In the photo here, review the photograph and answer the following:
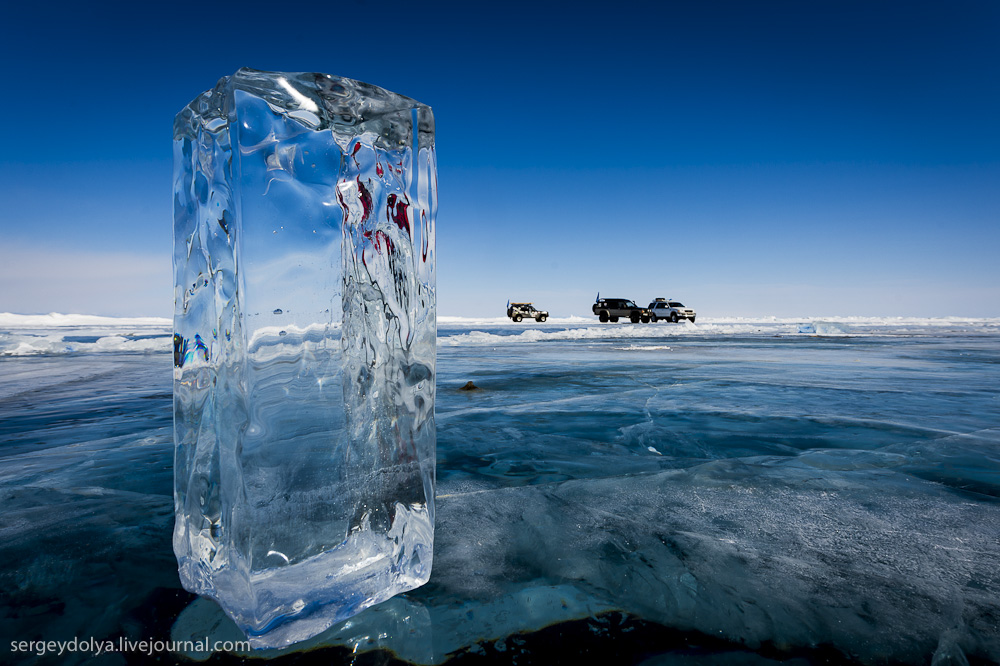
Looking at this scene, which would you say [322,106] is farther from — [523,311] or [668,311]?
[523,311]

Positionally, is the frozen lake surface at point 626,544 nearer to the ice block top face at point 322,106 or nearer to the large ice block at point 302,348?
the large ice block at point 302,348

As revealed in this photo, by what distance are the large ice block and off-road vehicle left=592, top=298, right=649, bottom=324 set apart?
3502cm

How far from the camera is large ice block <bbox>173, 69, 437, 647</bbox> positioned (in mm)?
1021

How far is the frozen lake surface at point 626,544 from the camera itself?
1000 millimetres

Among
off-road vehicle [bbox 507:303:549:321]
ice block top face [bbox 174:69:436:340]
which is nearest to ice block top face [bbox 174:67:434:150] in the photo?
A: ice block top face [bbox 174:69:436:340]

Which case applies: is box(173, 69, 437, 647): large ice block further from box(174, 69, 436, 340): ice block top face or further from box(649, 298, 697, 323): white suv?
box(649, 298, 697, 323): white suv

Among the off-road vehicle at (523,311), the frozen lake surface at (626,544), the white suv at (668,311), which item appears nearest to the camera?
the frozen lake surface at (626,544)

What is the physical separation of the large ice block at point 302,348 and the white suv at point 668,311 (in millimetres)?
35179

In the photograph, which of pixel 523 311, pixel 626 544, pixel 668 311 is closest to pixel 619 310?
pixel 668 311

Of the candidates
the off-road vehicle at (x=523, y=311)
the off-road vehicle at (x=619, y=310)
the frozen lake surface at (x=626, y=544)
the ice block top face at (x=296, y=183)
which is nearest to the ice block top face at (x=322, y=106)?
the ice block top face at (x=296, y=183)

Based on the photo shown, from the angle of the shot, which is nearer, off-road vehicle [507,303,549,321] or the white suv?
the white suv

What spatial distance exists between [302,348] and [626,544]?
3.50ft

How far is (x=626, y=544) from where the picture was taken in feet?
4.60

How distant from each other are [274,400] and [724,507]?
1.54 meters
